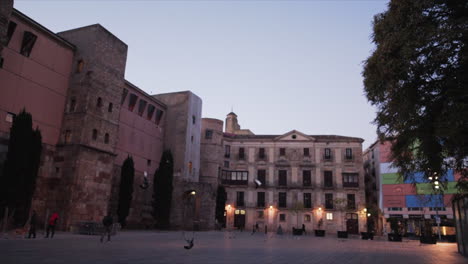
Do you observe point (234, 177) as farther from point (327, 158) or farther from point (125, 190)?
point (125, 190)

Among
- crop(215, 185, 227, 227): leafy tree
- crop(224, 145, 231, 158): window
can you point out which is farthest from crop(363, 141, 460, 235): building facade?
crop(215, 185, 227, 227): leafy tree

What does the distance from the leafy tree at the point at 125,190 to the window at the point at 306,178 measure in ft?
88.7

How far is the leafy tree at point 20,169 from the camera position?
19328 mm

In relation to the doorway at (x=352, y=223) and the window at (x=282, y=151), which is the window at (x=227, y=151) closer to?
the window at (x=282, y=151)

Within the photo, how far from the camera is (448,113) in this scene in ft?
31.1

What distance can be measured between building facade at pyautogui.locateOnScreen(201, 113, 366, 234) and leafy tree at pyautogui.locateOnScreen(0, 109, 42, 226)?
2823cm

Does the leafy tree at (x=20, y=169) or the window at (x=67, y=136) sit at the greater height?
the window at (x=67, y=136)

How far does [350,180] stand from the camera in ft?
158

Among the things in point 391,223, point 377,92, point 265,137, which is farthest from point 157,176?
point 391,223

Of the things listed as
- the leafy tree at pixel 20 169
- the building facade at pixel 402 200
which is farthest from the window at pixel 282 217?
the leafy tree at pixel 20 169

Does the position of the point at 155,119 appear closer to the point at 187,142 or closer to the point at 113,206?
the point at 187,142

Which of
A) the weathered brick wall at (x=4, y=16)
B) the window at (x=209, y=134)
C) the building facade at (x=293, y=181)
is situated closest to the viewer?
the weathered brick wall at (x=4, y=16)

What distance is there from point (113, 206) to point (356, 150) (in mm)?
33718

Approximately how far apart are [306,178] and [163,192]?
23.4m
